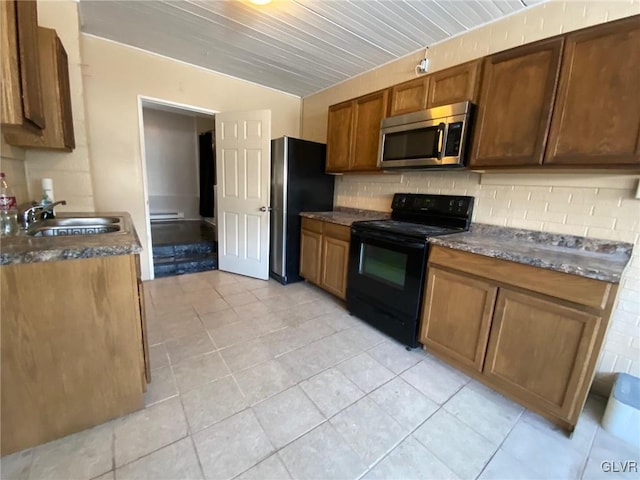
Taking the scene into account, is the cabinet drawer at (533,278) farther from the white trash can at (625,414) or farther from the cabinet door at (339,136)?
the cabinet door at (339,136)

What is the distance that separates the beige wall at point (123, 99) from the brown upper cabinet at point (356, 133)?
1685 mm

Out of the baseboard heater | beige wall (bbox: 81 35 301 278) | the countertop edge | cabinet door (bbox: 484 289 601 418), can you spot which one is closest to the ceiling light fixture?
the countertop edge

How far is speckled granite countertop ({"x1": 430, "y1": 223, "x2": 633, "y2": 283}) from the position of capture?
130 centimetres

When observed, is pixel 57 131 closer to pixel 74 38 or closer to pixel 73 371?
pixel 74 38

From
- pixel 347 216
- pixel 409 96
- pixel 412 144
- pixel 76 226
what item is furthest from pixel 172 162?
pixel 412 144

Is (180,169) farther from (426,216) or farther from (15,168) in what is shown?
(426,216)

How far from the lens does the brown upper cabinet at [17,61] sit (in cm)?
108

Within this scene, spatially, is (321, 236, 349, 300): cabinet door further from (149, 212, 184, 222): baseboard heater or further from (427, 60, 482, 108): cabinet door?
(149, 212, 184, 222): baseboard heater

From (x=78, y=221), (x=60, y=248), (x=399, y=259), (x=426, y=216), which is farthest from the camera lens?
(x=426, y=216)

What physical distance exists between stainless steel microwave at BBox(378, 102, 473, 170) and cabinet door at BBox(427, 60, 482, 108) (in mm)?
126

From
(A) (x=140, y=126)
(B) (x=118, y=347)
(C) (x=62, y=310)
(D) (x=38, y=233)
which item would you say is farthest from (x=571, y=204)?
(A) (x=140, y=126)

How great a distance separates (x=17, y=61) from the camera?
1126mm

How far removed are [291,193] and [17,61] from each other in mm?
2245

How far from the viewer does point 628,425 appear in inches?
54.6
